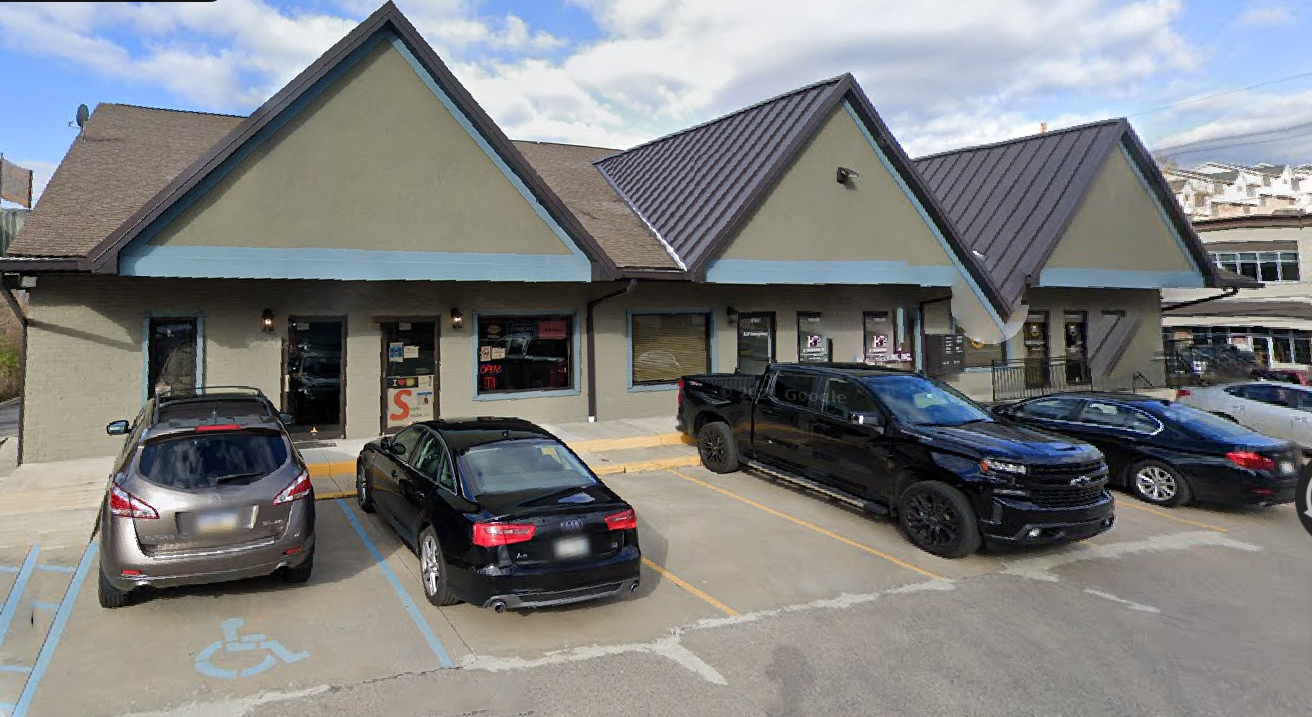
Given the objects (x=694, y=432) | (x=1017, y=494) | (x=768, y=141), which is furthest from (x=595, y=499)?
(x=768, y=141)

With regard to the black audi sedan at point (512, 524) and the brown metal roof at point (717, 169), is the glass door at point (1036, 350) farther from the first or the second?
the black audi sedan at point (512, 524)

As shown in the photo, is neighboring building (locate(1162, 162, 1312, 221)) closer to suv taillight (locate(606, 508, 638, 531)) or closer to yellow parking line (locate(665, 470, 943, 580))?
yellow parking line (locate(665, 470, 943, 580))

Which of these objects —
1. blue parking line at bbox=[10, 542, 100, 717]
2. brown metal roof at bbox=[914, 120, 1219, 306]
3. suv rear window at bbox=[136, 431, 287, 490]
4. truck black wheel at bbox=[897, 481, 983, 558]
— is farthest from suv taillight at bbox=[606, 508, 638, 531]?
brown metal roof at bbox=[914, 120, 1219, 306]

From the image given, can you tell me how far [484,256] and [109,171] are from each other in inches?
291

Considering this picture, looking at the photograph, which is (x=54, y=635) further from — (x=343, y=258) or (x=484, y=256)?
(x=484, y=256)

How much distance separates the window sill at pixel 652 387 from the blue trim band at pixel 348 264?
10.7 ft

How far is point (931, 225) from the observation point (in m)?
19.0

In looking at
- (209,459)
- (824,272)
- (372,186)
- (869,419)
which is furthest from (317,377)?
(824,272)

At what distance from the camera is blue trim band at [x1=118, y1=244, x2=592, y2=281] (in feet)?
36.5

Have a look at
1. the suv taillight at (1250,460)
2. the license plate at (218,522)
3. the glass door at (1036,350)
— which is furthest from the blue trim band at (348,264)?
the glass door at (1036,350)

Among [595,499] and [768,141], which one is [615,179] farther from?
[595,499]

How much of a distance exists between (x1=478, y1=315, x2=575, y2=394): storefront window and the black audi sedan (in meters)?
7.49

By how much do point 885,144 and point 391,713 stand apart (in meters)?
17.4

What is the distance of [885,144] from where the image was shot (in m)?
18.4
